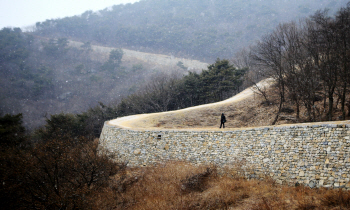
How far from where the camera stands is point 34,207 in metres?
10.7

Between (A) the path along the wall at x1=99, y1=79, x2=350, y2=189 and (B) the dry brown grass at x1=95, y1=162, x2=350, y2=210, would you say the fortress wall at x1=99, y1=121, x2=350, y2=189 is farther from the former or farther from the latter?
(B) the dry brown grass at x1=95, y1=162, x2=350, y2=210

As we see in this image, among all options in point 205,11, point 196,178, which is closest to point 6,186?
point 196,178

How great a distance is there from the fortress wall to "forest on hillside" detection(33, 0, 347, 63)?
80874 millimetres

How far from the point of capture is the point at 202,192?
12570 mm

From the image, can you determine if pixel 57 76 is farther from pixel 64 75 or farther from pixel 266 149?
pixel 266 149

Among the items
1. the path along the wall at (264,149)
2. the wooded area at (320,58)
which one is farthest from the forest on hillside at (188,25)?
the path along the wall at (264,149)

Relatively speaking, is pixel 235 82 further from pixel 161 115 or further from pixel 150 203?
pixel 150 203

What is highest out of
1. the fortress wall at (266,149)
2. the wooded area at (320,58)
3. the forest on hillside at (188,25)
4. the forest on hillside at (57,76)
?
the forest on hillside at (188,25)

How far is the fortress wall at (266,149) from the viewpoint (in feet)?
35.3

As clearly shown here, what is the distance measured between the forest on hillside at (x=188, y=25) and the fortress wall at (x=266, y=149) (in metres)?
80.9

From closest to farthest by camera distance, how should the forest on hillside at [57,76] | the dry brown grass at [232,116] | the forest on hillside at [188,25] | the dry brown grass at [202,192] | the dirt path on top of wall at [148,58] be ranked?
the dry brown grass at [202,192] < the dry brown grass at [232,116] < the forest on hillside at [57,76] < the dirt path on top of wall at [148,58] < the forest on hillside at [188,25]

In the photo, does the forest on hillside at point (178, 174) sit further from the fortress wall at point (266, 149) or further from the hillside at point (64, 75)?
the hillside at point (64, 75)

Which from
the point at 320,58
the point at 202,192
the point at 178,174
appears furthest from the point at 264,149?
the point at 320,58

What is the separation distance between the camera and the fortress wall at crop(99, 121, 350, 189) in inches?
424
